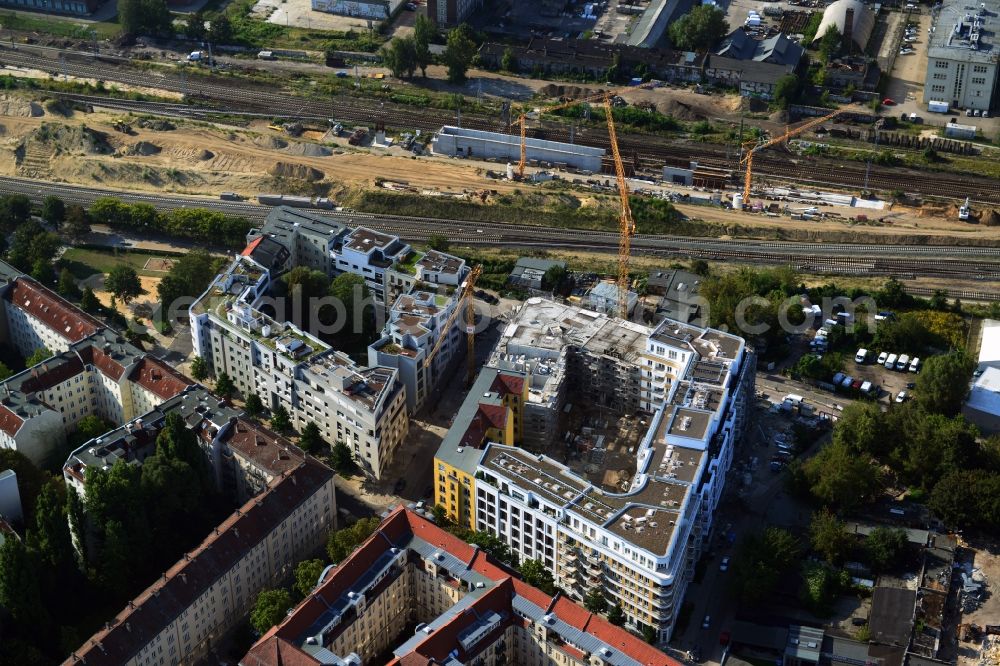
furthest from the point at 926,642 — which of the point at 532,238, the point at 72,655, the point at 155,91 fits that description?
the point at 155,91

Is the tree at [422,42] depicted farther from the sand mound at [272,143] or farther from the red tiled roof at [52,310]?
the red tiled roof at [52,310]

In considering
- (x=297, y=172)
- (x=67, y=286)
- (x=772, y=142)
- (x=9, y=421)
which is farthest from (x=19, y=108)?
(x=772, y=142)

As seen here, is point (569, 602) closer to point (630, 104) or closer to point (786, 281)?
point (786, 281)

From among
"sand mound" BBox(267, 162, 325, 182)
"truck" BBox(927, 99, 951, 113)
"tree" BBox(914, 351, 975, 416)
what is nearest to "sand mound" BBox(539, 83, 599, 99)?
"sand mound" BBox(267, 162, 325, 182)

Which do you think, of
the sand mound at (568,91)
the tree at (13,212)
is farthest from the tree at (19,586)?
the sand mound at (568,91)

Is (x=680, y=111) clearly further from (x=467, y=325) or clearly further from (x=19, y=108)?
(x=19, y=108)

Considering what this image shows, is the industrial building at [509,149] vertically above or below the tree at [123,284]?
above

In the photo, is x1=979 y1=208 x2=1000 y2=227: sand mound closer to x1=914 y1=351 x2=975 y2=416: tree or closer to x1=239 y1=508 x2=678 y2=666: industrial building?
x1=914 y1=351 x2=975 y2=416: tree
